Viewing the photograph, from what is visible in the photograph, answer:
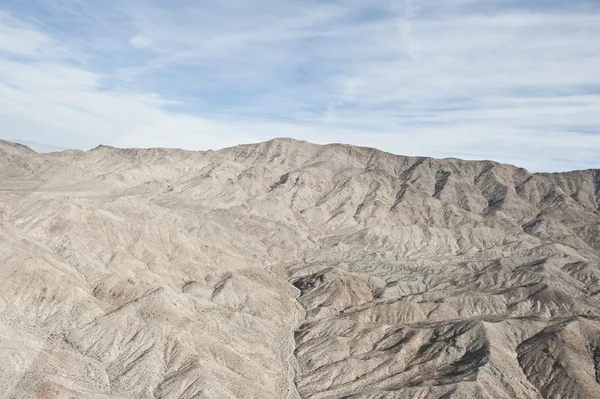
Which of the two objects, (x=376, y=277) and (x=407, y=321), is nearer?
(x=407, y=321)

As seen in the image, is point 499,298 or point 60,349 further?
point 499,298

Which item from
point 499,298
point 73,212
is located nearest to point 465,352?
point 499,298

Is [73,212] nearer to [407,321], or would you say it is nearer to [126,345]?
[126,345]

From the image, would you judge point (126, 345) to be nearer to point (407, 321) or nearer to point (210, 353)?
point (210, 353)

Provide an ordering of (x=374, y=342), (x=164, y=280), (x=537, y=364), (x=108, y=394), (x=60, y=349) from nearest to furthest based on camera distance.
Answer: (x=108, y=394)
(x=60, y=349)
(x=537, y=364)
(x=374, y=342)
(x=164, y=280)

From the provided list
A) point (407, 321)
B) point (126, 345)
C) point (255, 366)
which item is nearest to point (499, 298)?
point (407, 321)

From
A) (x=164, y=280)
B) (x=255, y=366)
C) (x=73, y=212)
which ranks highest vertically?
(x=73, y=212)

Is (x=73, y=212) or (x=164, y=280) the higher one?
(x=73, y=212)

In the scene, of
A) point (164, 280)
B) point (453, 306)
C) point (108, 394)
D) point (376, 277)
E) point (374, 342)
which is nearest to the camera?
point (108, 394)

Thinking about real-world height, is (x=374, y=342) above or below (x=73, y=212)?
below
